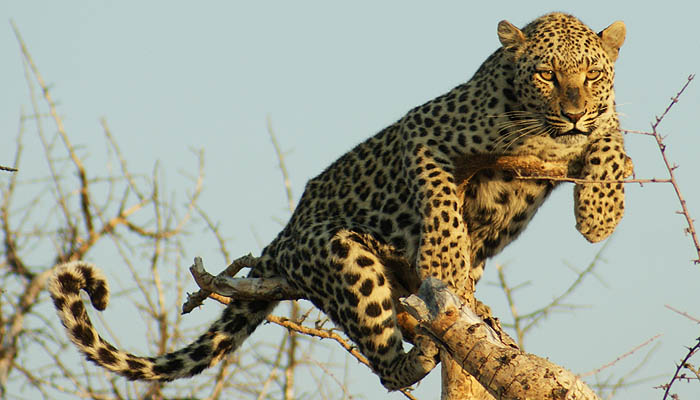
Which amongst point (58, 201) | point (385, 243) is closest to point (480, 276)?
point (385, 243)

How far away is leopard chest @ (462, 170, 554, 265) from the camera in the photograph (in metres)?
8.80

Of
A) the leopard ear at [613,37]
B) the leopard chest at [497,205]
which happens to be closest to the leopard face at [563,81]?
the leopard ear at [613,37]

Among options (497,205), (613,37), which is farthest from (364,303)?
(613,37)

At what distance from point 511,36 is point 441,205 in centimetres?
161

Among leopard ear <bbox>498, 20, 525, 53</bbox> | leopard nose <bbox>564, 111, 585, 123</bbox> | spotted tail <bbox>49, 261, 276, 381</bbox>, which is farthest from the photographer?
leopard ear <bbox>498, 20, 525, 53</bbox>

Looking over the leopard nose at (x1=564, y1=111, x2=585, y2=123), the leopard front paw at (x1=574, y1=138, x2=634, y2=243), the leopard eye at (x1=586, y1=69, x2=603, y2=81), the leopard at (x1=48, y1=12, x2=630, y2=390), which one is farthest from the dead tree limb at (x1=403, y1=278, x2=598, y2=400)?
the leopard eye at (x1=586, y1=69, x2=603, y2=81)

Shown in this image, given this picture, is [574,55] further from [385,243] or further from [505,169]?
[385,243]

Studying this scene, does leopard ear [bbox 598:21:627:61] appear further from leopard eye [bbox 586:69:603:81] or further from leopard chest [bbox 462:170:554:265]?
leopard chest [bbox 462:170:554:265]

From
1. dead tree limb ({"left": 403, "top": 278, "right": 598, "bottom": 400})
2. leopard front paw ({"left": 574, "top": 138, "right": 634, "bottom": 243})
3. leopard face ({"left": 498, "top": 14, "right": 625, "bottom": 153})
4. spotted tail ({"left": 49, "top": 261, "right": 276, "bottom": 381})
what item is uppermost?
leopard face ({"left": 498, "top": 14, "right": 625, "bottom": 153})

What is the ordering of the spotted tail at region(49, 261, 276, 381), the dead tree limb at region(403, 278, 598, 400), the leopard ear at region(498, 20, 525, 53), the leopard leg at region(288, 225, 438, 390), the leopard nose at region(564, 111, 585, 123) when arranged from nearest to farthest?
the dead tree limb at region(403, 278, 598, 400) → the leopard nose at region(564, 111, 585, 123) → the spotted tail at region(49, 261, 276, 381) → the leopard leg at region(288, 225, 438, 390) → the leopard ear at region(498, 20, 525, 53)

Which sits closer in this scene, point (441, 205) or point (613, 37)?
point (441, 205)

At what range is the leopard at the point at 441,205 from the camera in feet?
27.3

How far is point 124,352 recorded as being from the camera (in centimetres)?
874

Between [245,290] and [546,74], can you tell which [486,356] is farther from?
[245,290]
